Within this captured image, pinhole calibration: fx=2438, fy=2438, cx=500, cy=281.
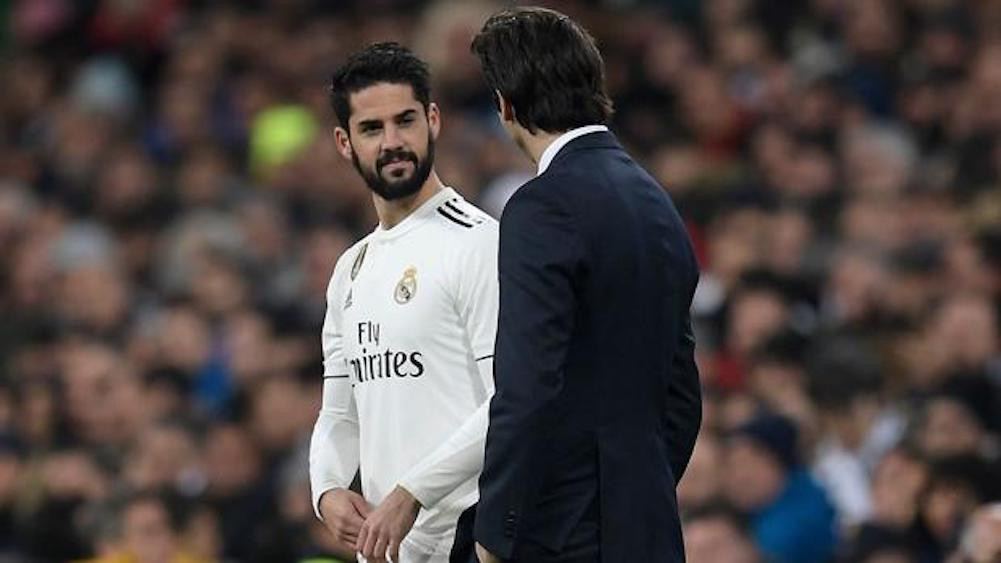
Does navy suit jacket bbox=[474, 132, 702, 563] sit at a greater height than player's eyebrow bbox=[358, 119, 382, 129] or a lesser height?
lesser

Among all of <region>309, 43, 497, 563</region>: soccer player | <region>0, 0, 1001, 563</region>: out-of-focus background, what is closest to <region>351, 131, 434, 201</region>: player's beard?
<region>309, 43, 497, 563</region>: soccer player

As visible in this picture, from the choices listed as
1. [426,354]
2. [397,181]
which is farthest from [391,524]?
[397,181]

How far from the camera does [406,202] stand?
5.54m

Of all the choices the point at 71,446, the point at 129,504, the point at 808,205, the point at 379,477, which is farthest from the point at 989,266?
the point at 379,477

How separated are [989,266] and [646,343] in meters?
5.67

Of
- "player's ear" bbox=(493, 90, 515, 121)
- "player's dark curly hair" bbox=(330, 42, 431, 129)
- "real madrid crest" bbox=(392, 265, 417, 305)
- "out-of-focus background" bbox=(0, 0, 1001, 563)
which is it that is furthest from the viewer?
"out-of-focus background" bbox=(0, 0, 1001, 563)

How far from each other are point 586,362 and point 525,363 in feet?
0.69

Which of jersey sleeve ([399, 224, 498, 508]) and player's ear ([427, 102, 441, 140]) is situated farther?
player's ear ([427, 102, 441, 140])

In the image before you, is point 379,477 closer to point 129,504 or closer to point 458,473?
point 458,473

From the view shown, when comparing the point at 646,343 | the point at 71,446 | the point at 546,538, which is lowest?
the point at 71,446

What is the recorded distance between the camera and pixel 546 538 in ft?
16.5

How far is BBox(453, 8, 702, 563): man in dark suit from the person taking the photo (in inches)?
193

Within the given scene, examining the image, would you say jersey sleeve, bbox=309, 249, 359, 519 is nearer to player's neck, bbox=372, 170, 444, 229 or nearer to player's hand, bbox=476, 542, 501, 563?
player's neck, bbox=372, 170, 444, 229

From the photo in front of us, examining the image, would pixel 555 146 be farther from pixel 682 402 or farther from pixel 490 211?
pixel 490 211
